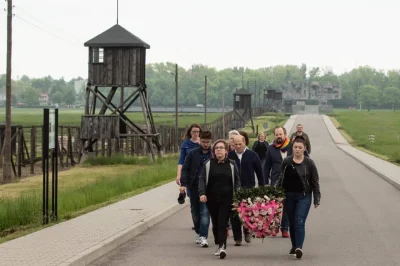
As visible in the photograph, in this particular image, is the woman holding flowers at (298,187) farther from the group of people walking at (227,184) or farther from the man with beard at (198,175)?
the man with beard at (198,175)

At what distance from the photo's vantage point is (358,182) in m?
29.4

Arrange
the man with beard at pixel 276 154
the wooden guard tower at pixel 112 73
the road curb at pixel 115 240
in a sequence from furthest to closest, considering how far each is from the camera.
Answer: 1. the wooden guard tower at pixel 112 73
2. the man with beard at pixel 276 154
3. the road curb at pixel 115 240

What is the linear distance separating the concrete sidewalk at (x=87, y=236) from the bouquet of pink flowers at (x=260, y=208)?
Answer: 2076 mm

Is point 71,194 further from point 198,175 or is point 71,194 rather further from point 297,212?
point 297,212

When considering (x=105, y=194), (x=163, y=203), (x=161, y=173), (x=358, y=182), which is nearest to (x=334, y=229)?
(x=163, y=203)

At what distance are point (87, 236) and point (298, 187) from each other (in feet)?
11.6

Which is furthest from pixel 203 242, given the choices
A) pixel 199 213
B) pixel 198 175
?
pixel 198 175

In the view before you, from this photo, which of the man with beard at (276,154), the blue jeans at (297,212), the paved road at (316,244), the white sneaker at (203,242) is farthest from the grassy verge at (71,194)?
the blue jeans at (297,212)

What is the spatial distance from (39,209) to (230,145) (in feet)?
14.7

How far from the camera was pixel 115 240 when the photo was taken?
13406 millimetres

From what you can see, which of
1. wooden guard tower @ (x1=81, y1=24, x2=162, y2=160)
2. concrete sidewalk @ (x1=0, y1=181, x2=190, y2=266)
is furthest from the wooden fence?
concrete sidewalk @ (x1=0, y1=181, x2=190, y2=266)

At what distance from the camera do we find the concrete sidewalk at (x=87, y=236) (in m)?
11.4

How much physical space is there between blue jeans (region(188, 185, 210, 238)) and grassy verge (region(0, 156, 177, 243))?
9.31 feet

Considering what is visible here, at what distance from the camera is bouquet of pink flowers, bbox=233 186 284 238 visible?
475 inches
